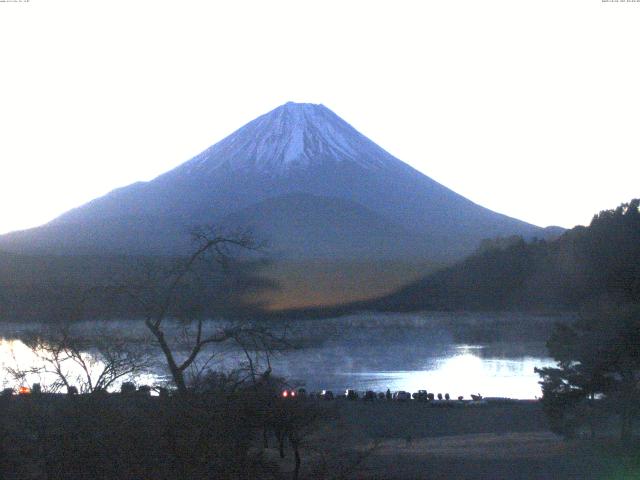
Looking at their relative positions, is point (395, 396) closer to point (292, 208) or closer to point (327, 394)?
point (327, 394)

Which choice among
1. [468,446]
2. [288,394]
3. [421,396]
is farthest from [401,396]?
[288,394]

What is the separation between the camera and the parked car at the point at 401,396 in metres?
17.3

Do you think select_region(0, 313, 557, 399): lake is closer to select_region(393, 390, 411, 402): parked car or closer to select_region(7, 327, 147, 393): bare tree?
select_region(393, 390, 411, 402): parked car

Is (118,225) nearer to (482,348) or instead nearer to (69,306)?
(482,348)

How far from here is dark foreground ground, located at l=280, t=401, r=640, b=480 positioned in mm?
10883

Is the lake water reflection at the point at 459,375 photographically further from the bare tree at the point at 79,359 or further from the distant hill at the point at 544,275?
the bare tree at the point at 79,359

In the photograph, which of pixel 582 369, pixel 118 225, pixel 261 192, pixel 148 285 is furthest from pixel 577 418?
pixel 261 192

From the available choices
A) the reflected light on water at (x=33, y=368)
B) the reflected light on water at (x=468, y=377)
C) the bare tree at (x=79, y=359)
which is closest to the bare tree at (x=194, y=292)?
the bare tree at (x=79, y=359)

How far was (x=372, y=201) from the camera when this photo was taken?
149ft

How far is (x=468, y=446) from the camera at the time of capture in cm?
1359

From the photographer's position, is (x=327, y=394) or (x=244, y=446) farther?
(x=327, y=394)

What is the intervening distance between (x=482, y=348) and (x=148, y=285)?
14.2 meters

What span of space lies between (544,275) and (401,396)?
14.3 feet

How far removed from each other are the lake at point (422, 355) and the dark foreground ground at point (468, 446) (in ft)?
4.49
